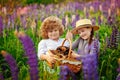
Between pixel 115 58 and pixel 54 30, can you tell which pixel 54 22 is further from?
pixel 115 58

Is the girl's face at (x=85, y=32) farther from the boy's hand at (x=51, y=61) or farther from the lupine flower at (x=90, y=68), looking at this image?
the lupine flower at (x=90, y=68)

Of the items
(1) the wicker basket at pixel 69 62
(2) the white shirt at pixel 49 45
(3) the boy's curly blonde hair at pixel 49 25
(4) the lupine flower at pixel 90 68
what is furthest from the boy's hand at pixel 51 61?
(4) the lupine flower at pixel 90 68

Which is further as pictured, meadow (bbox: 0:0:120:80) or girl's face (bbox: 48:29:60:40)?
girl's face (bbox: 48:29:60:40)

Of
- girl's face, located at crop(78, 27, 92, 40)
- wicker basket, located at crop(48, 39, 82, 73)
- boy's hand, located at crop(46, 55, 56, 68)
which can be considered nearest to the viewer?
wicker basket, located at crop(48, 39, 82, 73)

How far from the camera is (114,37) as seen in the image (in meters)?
4.54

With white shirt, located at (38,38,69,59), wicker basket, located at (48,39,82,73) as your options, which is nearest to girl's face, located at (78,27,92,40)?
white shirt, located at (38,38,69,59)

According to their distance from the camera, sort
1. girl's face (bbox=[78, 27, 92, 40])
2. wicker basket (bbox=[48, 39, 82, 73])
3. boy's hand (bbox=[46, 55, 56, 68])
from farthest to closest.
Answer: girl's face (bbox=[78, 27, 92, 40])
boy's hand (bbox=[46, 55, 56, 68])
wicker basket (bbox=[48, 39, 82, 73])

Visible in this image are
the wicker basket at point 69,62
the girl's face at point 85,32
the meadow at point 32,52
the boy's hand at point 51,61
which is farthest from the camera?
the girl's face at point 85,32

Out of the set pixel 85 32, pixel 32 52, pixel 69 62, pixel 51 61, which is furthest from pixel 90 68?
pixel 85 32

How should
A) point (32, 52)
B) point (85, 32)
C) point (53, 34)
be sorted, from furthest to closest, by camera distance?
point (53, 34) → point (85, 32) → point (32, 52)

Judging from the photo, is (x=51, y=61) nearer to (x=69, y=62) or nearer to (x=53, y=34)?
(x=69, y=62)

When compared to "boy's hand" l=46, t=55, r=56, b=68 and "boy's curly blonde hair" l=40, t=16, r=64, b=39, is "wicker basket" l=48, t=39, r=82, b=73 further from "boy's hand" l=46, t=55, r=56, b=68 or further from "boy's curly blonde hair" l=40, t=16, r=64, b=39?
"boy's curly blonde hair" l=40, t=16, r=64, b=39

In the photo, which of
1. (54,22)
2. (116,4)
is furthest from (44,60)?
(116,4)

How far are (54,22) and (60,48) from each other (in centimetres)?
47
